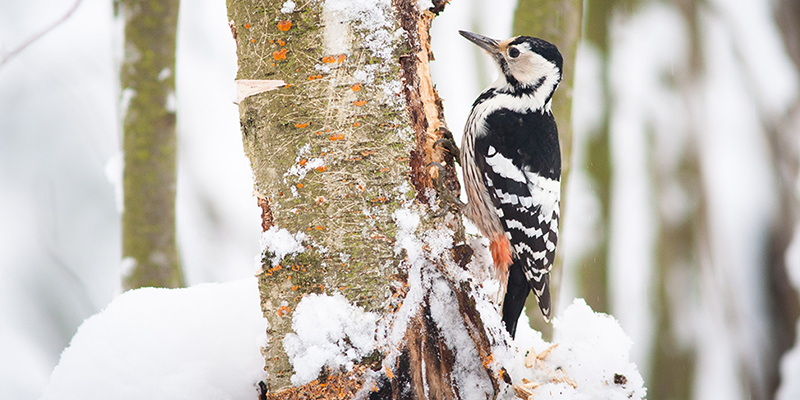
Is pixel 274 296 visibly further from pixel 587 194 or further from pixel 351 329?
pixel 587 194

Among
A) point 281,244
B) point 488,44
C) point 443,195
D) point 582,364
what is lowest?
point 582,364

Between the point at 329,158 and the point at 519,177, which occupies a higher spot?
the point at 519,177

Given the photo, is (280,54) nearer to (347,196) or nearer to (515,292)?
(347,196)

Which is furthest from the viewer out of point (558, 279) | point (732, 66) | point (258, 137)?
point (732, 66)

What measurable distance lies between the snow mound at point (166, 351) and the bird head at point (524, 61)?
152cm

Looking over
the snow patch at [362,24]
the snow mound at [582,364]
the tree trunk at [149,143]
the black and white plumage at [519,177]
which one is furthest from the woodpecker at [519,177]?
the tree trunk at [149,143]

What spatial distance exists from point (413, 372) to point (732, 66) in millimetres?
3185

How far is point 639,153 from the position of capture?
11.1ft

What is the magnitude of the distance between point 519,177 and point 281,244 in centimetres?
129

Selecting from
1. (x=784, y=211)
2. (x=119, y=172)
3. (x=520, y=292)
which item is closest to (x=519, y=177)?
(x=520, y=292)

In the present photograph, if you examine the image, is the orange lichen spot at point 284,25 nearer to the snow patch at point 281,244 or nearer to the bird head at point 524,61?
the snow patch at point 281,244

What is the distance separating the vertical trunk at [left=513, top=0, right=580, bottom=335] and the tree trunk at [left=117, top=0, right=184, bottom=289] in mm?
1488

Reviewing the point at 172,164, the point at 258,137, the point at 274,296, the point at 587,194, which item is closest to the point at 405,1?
the point at 258,137

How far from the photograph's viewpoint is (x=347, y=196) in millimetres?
1362
